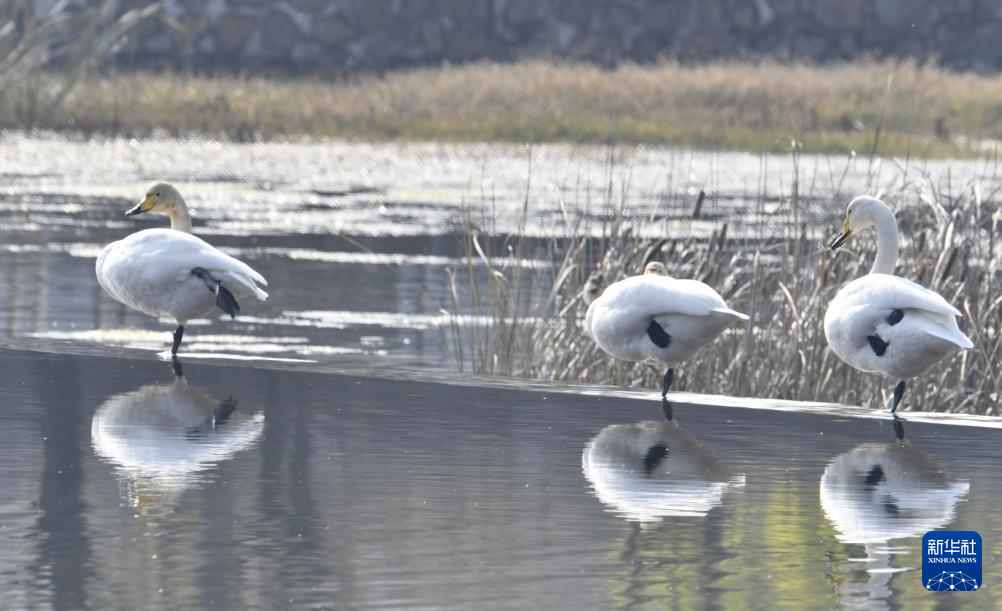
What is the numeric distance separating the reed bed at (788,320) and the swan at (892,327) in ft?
5.36

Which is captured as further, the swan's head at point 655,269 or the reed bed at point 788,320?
the reed bed at point 788,320

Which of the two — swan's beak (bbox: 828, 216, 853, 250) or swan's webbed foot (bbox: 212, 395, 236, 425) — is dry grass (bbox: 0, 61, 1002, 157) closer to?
swan's beak (bbox: 828, 216, 853, 250)

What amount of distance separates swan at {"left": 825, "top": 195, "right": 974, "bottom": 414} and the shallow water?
1754mm

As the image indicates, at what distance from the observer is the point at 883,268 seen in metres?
9.43

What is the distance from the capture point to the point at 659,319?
Result: 837 centimetres

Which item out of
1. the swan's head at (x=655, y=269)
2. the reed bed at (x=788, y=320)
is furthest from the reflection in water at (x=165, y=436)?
the reed bed at (x=788, y=320)

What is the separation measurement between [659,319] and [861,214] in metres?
1.70

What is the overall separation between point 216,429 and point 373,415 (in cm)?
64

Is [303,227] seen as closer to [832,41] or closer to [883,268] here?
[883,268]

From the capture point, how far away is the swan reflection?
6488 millimetres

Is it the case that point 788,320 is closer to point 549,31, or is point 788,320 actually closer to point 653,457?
point 653,457

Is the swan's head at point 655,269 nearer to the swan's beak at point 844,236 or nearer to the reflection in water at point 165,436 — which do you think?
the swan's beak at point 844,236

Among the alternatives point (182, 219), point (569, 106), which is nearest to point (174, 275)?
point (182, 219)

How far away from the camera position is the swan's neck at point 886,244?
944 cm
